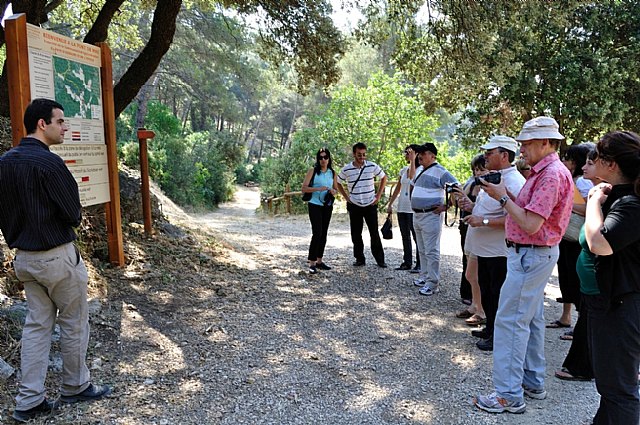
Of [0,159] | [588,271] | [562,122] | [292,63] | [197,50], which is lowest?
[588,271]

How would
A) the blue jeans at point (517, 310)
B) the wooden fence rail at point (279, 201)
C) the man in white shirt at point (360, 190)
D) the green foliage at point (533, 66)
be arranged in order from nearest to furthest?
the blue jeans at point (517, 310) < the man in white shirt at point (360, 190) < the green foliage at point (533, 66) < the wooden fence rail at point (279, 201)

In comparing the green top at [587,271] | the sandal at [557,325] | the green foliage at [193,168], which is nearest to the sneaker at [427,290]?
the sandal at [557,325]

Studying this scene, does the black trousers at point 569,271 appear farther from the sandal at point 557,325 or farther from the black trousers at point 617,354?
the black trousers at point 617,354

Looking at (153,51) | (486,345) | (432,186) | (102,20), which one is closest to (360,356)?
(486,345)

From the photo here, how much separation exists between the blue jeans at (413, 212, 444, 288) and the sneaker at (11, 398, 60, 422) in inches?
164

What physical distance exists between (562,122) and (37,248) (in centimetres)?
1091

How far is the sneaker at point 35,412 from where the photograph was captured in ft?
9.29

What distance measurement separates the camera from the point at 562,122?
35.8 ft

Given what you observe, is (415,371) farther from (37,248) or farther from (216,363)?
(37,248)

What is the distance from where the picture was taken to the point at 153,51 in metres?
6.52

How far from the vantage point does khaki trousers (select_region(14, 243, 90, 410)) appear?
9.28ft

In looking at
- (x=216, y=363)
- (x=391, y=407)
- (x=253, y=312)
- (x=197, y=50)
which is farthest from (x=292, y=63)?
(x=197, y=50)

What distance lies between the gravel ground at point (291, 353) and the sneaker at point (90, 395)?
0.07m

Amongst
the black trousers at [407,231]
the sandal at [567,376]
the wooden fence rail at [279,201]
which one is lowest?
the wooden fence rail at [279,201]
